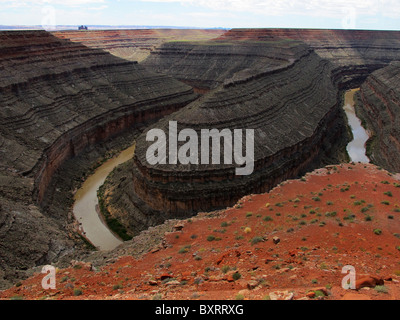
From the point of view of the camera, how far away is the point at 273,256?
15320mm

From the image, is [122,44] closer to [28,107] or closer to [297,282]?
[28,107]

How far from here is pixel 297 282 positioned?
1216cm

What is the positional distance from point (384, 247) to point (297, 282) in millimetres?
6361

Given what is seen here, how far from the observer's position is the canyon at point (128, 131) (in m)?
27.0

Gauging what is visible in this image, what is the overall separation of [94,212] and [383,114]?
169 feet

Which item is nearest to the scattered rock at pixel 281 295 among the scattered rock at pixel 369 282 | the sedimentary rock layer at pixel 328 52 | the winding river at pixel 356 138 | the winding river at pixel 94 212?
the scattered rock at pixel 369 282

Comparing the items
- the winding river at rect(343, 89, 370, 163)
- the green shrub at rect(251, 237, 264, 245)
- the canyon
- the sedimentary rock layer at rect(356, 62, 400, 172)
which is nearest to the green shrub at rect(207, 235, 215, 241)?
the green shrub at rect(251, 237, 264, 245)

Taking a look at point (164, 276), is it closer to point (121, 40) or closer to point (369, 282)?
point (369, 282)

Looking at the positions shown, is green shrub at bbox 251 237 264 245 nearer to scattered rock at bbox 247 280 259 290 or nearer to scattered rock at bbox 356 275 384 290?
scattered rock at bbox 247 280 259 290

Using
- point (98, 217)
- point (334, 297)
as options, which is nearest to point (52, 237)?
point (98, 217)

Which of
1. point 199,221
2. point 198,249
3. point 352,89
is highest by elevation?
point 352,89

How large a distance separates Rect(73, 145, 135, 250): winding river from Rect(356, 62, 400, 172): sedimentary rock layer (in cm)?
3398

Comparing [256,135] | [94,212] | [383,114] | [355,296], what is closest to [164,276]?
[355,296]

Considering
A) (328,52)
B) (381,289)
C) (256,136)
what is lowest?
(381,289)
